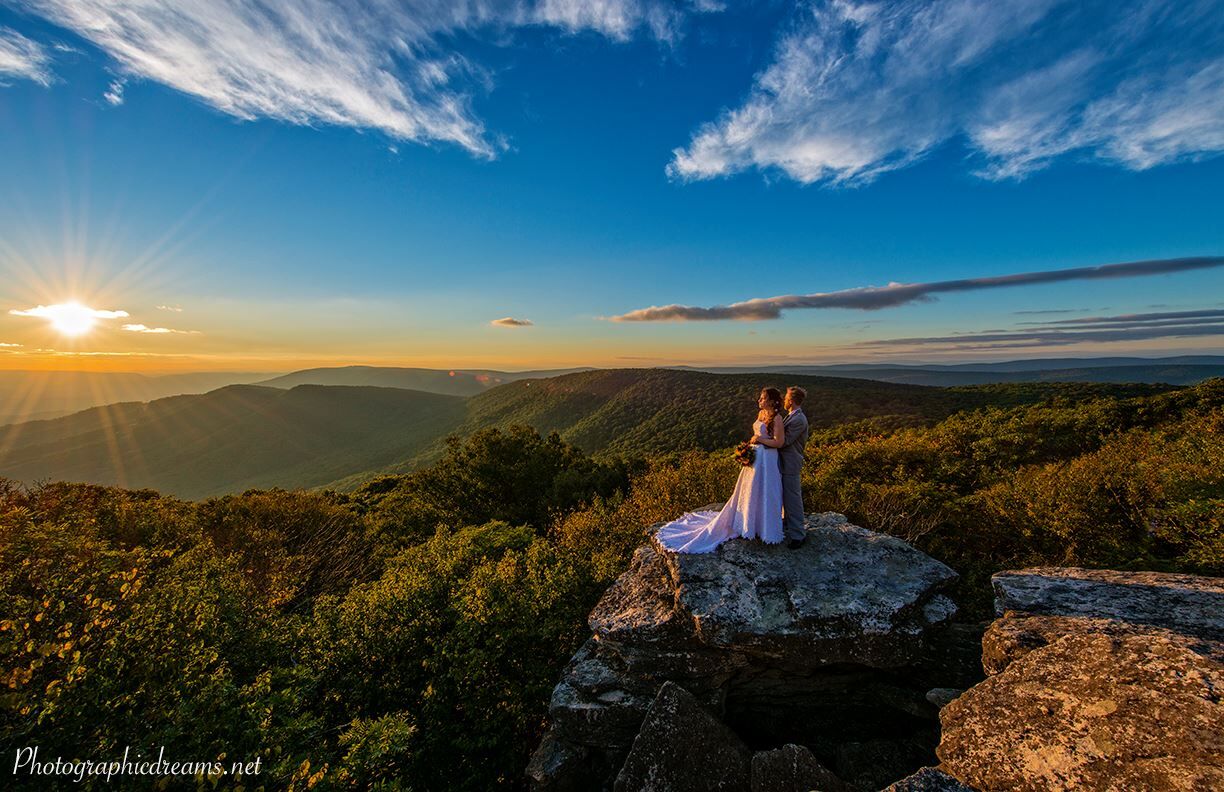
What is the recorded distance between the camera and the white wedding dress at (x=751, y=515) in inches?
384

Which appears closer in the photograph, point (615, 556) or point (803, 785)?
point (803, 785)

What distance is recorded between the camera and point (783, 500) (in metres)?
9.98

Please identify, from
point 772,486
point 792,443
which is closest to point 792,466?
point 792,443

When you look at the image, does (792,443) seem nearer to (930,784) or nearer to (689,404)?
(930,784)

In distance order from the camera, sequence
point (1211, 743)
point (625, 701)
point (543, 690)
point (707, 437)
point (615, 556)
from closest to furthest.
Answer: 1. point (1211, 743)
2. point (625, 701)
3. point (543, 690)
4. point (615, 556)
5. point (707, 437)

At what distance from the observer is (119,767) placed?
19.2 ft

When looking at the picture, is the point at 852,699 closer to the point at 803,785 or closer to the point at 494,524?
the point at 803,785

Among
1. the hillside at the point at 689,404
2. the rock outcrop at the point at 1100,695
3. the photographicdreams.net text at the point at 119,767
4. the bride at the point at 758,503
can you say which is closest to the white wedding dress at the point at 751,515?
the bride at the point at 758,503

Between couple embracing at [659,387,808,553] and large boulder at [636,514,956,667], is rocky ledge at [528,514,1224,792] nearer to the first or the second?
large boulder at [636,514,956,667]

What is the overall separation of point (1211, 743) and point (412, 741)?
40.1 feet

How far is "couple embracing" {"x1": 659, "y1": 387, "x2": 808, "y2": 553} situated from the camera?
963cm

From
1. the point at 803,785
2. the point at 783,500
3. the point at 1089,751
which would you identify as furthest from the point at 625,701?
the point at 1089,751

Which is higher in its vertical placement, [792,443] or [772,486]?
[792,443]

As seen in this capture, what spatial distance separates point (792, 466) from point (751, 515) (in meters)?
1.43
